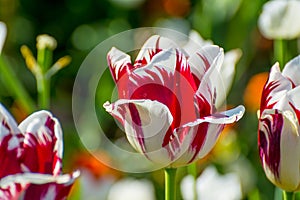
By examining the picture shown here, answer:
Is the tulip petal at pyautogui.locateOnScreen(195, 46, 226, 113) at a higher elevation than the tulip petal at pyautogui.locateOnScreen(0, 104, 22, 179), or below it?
higher

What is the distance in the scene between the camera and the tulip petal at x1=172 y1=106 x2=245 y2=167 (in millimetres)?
577

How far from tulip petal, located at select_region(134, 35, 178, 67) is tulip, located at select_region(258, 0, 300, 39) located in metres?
0.29

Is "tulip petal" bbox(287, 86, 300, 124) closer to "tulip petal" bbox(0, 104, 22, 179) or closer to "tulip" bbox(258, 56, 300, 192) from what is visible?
"tulip" bbox(258, 56, 300, 192)

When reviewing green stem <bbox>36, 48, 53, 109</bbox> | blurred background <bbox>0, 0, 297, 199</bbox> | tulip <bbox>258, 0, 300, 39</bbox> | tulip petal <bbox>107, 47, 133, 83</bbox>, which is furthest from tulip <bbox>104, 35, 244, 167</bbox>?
blurred background <bbox>0, 0, 297, 199</bbox>

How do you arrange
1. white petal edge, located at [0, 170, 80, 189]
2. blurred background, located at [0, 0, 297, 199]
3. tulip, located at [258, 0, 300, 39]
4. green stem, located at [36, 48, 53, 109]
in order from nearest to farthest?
white petal edge, located at [0, 170, 80, 189]
green stem, located at [36, 48, 53, 109]
tulip, located at [258, 0, 300, 39]
blurred background, located at [0, 0, 297, 199]

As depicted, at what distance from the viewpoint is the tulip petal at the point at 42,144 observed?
1.77 feet

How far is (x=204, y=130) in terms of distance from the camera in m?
0.60

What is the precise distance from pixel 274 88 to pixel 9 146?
18 cm

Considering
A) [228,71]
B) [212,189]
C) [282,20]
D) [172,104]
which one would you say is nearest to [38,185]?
[172,104]

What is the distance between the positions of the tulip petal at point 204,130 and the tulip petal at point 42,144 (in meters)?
0.08

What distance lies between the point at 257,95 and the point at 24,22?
25.3 inches

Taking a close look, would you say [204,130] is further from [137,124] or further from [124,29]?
[124,29]

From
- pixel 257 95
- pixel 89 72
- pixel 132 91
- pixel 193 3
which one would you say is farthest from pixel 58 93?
pixel 132 91

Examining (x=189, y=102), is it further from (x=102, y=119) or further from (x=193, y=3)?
(x=193, y=3)
